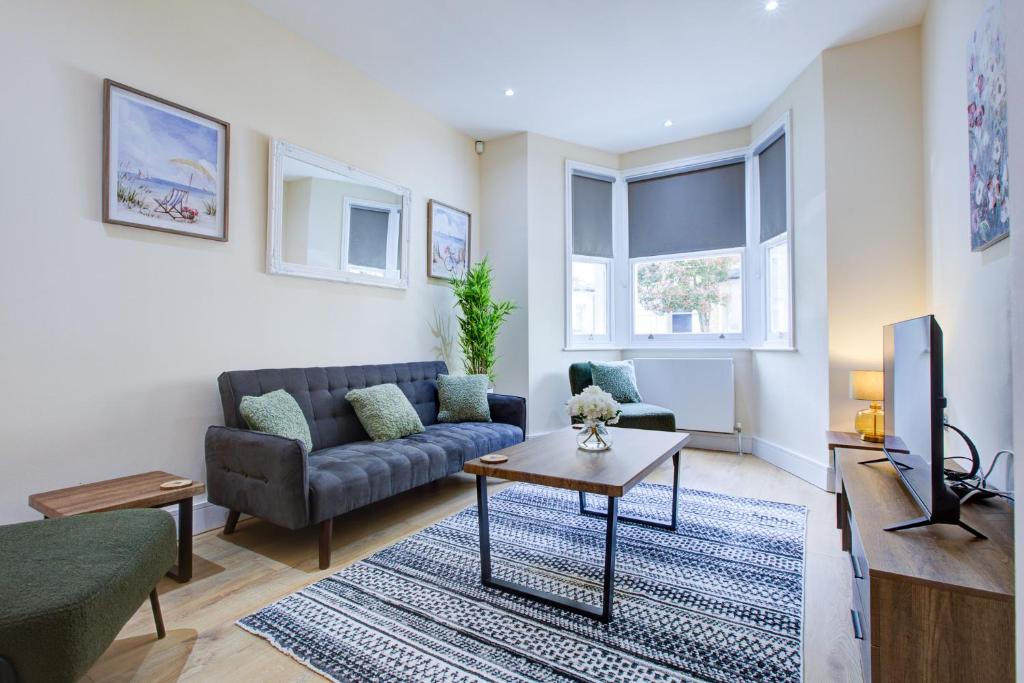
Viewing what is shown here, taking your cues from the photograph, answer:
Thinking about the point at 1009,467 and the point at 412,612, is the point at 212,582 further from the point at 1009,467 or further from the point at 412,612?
the point at 1009,467

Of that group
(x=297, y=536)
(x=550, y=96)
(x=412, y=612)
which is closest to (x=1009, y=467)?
(x=412, y=612)

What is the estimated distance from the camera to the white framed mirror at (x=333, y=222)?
3084 millimetres

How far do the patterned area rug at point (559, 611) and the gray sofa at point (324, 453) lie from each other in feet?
1.03

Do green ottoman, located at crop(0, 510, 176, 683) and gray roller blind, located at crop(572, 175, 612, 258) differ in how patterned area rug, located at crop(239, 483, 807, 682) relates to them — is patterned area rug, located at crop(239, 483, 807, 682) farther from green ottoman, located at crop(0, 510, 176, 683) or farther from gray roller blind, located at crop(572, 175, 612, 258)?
gray roller blind, located at crop(572, 175, 612, 258)

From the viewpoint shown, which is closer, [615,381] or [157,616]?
[157,616]

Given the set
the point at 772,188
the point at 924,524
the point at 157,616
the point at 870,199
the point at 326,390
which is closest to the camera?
the point at 924,524

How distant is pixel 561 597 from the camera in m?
1.94

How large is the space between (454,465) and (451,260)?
2.17 meters

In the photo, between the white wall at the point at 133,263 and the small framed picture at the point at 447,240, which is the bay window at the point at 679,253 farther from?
the white wall at the point at 133,263

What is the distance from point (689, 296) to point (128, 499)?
467cm

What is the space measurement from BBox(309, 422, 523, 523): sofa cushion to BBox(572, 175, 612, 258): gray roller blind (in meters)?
2.41

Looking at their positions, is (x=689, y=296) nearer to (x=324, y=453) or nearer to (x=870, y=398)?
(x=870, y=398)

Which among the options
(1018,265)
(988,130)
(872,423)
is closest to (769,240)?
(872,423)

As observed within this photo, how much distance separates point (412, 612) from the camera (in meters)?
1.87
